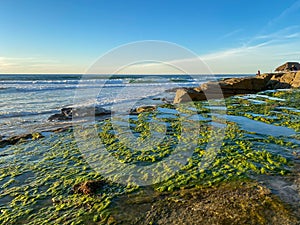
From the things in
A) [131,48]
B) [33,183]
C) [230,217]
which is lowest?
[33,183]

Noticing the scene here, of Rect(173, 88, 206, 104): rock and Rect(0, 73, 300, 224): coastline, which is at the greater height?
Rect(173, 88, 206, 104): rock

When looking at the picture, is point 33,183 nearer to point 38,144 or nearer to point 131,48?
point 38,144

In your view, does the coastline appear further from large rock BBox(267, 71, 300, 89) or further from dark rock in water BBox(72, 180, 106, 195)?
large rock BBox(267, 71, 300, 89)

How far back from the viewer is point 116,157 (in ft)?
18.9

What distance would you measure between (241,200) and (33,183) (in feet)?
12.5

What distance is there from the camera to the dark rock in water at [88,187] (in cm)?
395

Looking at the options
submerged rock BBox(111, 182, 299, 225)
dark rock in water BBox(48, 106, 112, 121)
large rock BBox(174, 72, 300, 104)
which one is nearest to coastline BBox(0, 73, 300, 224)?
submerged rock BBox(111, 182, 299, 225)

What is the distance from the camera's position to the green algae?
3.62 meters

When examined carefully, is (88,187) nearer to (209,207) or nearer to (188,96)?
(209,207)

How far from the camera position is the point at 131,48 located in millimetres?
6473

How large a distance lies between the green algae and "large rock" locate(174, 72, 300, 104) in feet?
24.6

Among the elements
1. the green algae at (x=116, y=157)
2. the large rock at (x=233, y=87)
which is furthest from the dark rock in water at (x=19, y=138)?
the large rock at (x=233, y=87)

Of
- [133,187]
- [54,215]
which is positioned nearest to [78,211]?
[54,215]

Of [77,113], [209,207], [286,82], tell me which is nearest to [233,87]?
[286,82]
